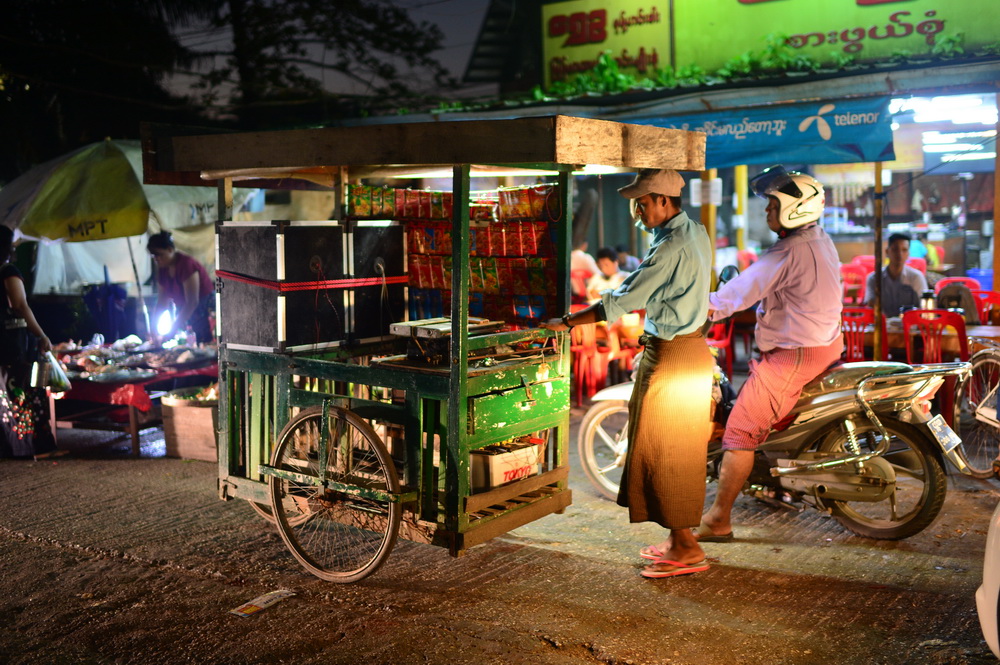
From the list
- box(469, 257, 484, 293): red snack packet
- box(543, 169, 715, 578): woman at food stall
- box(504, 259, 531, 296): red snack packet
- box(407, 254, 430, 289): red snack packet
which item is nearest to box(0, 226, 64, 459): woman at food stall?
box(407, 254, 430, 289): red snack packet

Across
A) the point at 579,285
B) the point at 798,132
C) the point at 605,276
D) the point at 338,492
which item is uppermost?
the point at 798,132

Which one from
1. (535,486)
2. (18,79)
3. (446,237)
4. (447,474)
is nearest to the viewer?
(447,474)

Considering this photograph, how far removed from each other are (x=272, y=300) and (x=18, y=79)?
13999 mm

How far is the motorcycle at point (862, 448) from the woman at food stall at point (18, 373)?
590 cm

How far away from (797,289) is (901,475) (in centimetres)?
127

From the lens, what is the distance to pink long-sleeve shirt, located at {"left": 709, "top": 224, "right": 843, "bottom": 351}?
210 inches

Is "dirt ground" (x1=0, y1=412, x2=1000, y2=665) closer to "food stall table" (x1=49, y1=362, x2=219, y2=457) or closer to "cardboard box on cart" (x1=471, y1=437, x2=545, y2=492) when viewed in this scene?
"cardboard box on cart" (x1=471, y1=437, x2=545, y2=492)

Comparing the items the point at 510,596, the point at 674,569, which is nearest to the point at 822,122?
the point at 674,569

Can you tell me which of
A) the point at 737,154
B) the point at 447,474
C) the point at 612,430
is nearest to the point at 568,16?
the point at 737,154

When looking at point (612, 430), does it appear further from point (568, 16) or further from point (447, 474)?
point (568, 16)

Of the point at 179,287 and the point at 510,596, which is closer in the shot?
the point at 510,596

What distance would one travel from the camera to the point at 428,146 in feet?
14.9

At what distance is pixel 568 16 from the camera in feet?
42.4

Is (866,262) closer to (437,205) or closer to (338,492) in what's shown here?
(437,205)
